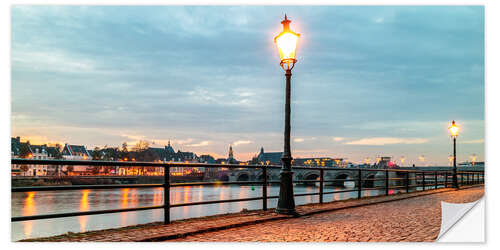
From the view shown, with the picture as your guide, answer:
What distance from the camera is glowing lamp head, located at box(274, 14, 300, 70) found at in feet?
31.4

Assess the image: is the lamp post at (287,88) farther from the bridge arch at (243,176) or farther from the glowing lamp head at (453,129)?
the bridge arch at (243,176)

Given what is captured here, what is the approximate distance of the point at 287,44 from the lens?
31.6 feet

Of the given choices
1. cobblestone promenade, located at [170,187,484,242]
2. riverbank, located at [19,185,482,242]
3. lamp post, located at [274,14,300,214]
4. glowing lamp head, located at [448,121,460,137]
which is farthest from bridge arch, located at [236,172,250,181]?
riverbank, located at [19,185,482,242]

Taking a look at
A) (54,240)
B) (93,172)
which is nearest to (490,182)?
(54,240)

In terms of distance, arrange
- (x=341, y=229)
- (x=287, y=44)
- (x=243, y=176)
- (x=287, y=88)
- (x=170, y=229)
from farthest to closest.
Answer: (x=243, y=176) < (x=287, y=88) < (x=287, y=44) < (x=341, y=229) < (x=170, y=229)

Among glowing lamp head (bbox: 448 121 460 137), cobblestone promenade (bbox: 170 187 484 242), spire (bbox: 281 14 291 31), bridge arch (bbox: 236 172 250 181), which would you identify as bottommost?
bridge arch (bbox: 236 172 250 181)

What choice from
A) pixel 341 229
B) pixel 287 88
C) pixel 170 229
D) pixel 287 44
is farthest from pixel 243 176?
pixel 170 229

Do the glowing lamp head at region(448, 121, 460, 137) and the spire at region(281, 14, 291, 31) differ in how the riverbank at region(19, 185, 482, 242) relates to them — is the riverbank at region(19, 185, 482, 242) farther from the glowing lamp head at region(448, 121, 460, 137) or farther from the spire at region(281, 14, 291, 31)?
→ the glowing lamp head at region(448, 121, 460, 137)

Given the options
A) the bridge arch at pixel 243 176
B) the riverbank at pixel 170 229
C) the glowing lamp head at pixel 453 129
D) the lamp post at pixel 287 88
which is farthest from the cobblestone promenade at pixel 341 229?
the bridge arch at pixel 243 176

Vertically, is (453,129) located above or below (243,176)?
above

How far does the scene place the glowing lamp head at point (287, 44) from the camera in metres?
9.59

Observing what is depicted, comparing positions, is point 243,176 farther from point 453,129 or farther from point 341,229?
point 341,229

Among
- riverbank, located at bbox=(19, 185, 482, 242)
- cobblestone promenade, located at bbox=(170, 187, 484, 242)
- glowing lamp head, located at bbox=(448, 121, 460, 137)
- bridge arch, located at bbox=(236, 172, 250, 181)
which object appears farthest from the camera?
bridge arch, located at bbox=(236, 172, 250, 181)
